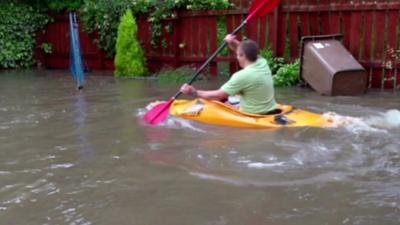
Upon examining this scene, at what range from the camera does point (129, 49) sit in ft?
43.7

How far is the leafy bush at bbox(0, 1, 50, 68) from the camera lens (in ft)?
52.3

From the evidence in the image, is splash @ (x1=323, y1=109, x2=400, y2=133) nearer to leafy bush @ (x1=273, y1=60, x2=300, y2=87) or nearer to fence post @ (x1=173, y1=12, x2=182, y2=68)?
leafy bush @ (x1=273, y1=60, x2=300, y2=87)

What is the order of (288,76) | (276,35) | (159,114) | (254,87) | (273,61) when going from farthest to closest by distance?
(276,35) → (273,61) → (288,76) → (159,114) → (254,87)

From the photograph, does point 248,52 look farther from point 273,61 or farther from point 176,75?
point 176,75

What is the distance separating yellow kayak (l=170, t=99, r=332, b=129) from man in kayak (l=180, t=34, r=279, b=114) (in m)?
0.14

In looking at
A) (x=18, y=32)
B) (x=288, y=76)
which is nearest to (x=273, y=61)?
(x=288, y=76)

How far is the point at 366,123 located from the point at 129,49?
741 cm

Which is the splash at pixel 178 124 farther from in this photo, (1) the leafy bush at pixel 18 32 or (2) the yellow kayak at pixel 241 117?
(1) the leafy bush at pixel 18 32

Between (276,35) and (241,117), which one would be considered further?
(276,35)

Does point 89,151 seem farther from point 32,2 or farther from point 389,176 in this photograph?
point 32,2

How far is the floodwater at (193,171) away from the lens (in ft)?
13.9

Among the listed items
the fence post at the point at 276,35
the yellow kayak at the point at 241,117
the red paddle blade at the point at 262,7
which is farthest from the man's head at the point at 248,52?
the fence post at the point at 276,35

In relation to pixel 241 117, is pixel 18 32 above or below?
above

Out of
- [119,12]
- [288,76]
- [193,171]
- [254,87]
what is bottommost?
[193,171]
